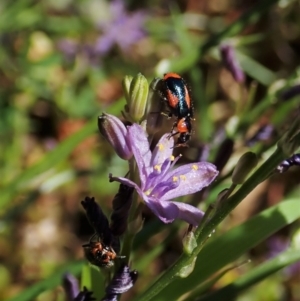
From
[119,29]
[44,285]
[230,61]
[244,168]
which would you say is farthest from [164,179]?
[119,29]

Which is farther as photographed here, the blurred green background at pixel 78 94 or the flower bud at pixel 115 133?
the blurred green background at pixel 78 94

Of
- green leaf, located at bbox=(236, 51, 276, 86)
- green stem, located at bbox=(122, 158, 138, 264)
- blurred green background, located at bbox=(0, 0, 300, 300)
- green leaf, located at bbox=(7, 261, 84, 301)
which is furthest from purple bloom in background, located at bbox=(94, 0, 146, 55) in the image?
green stem, located at bbox=(122, 158, 138, 264)

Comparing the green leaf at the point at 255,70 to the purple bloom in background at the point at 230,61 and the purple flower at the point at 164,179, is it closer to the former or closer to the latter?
the purple bloom in background at the point at 230,61

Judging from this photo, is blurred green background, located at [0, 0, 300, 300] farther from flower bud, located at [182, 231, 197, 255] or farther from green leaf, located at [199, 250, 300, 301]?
flower bud, located at [182, 231, 197, 255]

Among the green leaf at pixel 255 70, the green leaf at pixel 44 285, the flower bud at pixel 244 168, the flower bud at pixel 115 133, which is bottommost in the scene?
the green leaf at pixel 255 70

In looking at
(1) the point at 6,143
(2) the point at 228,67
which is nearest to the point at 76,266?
(2) the point at 228,67

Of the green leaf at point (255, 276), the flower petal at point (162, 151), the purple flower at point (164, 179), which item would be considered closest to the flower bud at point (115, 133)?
the purple flower at point (164, 179)

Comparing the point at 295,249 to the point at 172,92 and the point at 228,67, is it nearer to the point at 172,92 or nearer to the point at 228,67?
the point at 172,92
